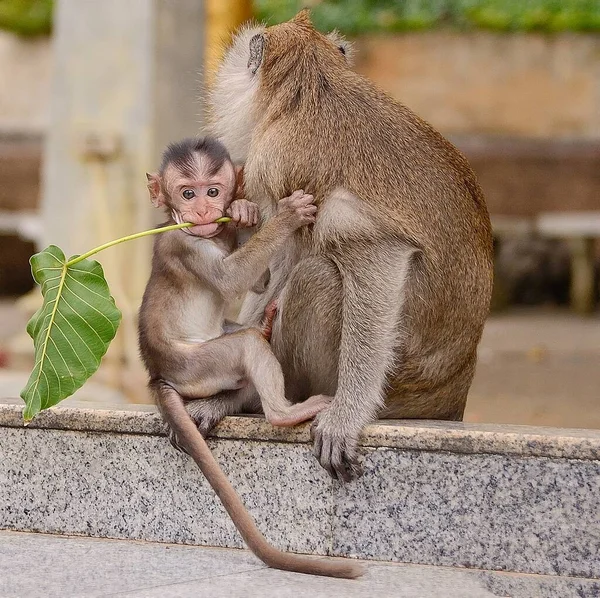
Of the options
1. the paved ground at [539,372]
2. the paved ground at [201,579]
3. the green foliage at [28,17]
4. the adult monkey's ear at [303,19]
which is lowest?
the paved ground at [539,372]

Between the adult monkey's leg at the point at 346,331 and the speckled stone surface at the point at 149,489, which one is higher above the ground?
the adult monkey's leg at the point at 346,331

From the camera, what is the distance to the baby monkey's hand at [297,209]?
414cm

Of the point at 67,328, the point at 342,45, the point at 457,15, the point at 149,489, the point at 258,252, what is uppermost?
the point at 457,15

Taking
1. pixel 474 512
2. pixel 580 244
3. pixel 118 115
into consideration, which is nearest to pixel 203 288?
pixel 474 512

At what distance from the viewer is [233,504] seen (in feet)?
12.6

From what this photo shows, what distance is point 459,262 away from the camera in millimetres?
4395

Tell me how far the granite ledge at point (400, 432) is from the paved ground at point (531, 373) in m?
2.46

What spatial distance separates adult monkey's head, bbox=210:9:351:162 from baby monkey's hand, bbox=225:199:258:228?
402 mm

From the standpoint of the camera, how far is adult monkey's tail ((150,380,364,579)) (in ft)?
12.4

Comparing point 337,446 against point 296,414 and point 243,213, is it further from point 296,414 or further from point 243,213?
point 243,213

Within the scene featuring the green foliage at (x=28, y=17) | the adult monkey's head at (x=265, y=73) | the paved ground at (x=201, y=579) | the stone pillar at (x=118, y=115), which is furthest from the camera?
the green foliage at (x=28, y=17)

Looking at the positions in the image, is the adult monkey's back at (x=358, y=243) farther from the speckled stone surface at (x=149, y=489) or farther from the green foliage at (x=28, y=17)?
the green foliage at (x=28, y=17)

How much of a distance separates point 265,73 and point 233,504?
1.69 meters

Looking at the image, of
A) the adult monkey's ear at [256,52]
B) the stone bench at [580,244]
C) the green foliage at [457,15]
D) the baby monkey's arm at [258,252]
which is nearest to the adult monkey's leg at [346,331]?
the baby monkey's arm at [258,252]
